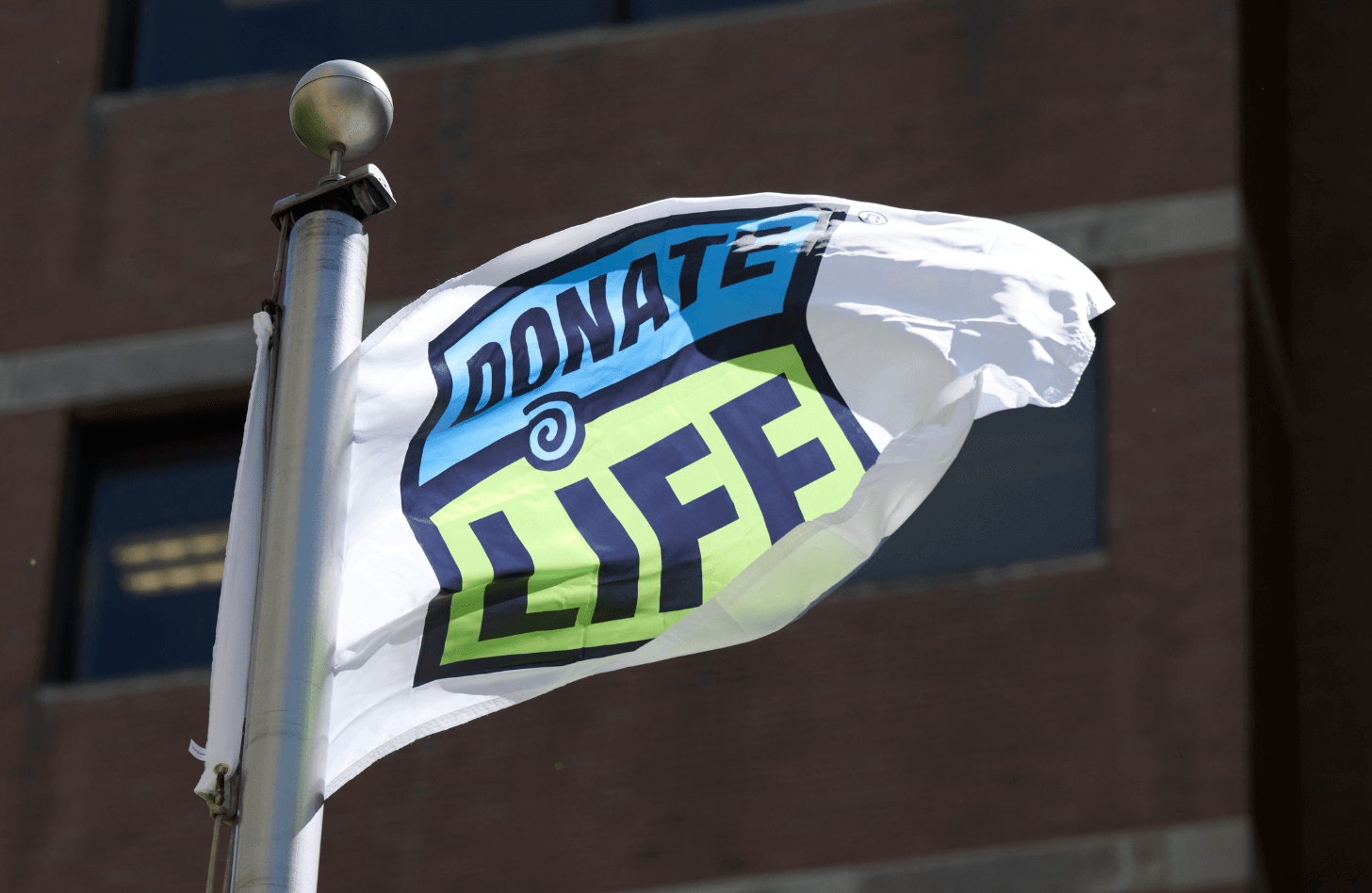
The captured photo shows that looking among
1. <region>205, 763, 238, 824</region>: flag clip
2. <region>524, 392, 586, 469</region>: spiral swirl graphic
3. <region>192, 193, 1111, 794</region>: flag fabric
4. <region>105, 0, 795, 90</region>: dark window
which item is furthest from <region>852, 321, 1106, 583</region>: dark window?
<region>205, 763, 238, 824</region>: flag clip

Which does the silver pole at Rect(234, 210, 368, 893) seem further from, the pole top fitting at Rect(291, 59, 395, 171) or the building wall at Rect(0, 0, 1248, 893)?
the building wall at Rect(0, 0, 1248, 893)

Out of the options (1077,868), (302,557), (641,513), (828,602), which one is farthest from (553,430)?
(828,602)

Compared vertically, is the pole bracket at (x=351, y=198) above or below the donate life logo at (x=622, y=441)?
above

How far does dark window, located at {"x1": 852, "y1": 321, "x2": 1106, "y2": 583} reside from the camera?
11789 millimetres

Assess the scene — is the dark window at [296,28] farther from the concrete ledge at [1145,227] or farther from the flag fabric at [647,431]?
the flag fabric at [647,431]

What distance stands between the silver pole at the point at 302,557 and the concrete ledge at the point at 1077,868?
5918 millimetres

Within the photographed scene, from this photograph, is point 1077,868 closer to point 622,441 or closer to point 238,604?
point 622,441

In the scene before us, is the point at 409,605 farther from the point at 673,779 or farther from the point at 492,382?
the point at 673,779

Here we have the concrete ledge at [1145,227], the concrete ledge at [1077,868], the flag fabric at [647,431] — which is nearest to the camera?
the flag fabric at [647,431]

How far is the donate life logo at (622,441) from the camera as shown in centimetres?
588

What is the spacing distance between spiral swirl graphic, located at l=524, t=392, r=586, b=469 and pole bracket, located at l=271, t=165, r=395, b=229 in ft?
2.24

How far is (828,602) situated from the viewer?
461 inches

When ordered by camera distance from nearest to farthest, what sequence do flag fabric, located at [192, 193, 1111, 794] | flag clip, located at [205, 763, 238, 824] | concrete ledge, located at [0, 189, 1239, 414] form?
1. flag clip, located at [205, 763, 238, 824]
2. flag fabric, located at [192, 193, 1111, 794]
3. concrete ledge, located at [0, 189, 1239, 414]

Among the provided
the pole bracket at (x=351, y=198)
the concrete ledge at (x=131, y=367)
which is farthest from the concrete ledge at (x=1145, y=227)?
the pole bracket at (x=351, y=198)
